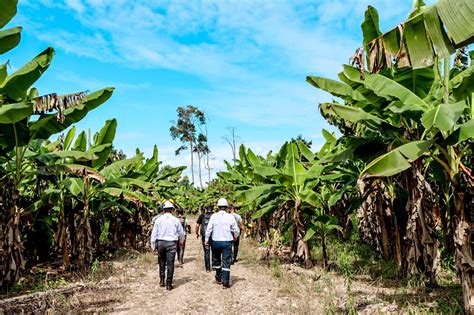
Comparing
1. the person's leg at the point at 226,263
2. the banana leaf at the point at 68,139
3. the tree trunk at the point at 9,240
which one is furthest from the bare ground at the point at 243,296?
the banana leaf at the point at 68,139

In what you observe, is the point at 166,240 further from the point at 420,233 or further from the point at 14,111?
the point at 420,233

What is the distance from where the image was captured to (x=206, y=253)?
11461mm

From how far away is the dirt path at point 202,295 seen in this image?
736cm

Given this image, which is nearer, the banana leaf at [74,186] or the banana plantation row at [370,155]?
the banana plantation row at [370,155]

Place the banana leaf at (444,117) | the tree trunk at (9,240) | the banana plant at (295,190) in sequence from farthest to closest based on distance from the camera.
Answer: the banana plant at (295,190)
the tree trunk at (9,240)
the banana leaf at (444,117)

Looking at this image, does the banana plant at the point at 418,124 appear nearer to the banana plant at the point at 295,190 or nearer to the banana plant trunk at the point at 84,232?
the banana plant at the point at 295,190

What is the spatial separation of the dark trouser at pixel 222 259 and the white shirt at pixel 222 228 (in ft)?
0.44

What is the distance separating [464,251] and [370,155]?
256cm

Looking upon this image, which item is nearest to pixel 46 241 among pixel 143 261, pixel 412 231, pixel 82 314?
pixel 143 261

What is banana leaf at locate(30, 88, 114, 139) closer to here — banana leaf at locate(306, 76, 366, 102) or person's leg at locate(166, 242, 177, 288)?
person's leg at locate(166, 242, 177, 288)

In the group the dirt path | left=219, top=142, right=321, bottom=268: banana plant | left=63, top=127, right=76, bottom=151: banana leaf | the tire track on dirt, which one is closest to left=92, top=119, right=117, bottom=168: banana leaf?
left=63, top=127, right=76, bottom=151: banana leaf

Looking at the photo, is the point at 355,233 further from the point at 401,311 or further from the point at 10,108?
the point at 10,108

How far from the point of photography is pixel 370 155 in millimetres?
7750

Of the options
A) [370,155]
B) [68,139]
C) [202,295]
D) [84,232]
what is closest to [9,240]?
[84,232]
